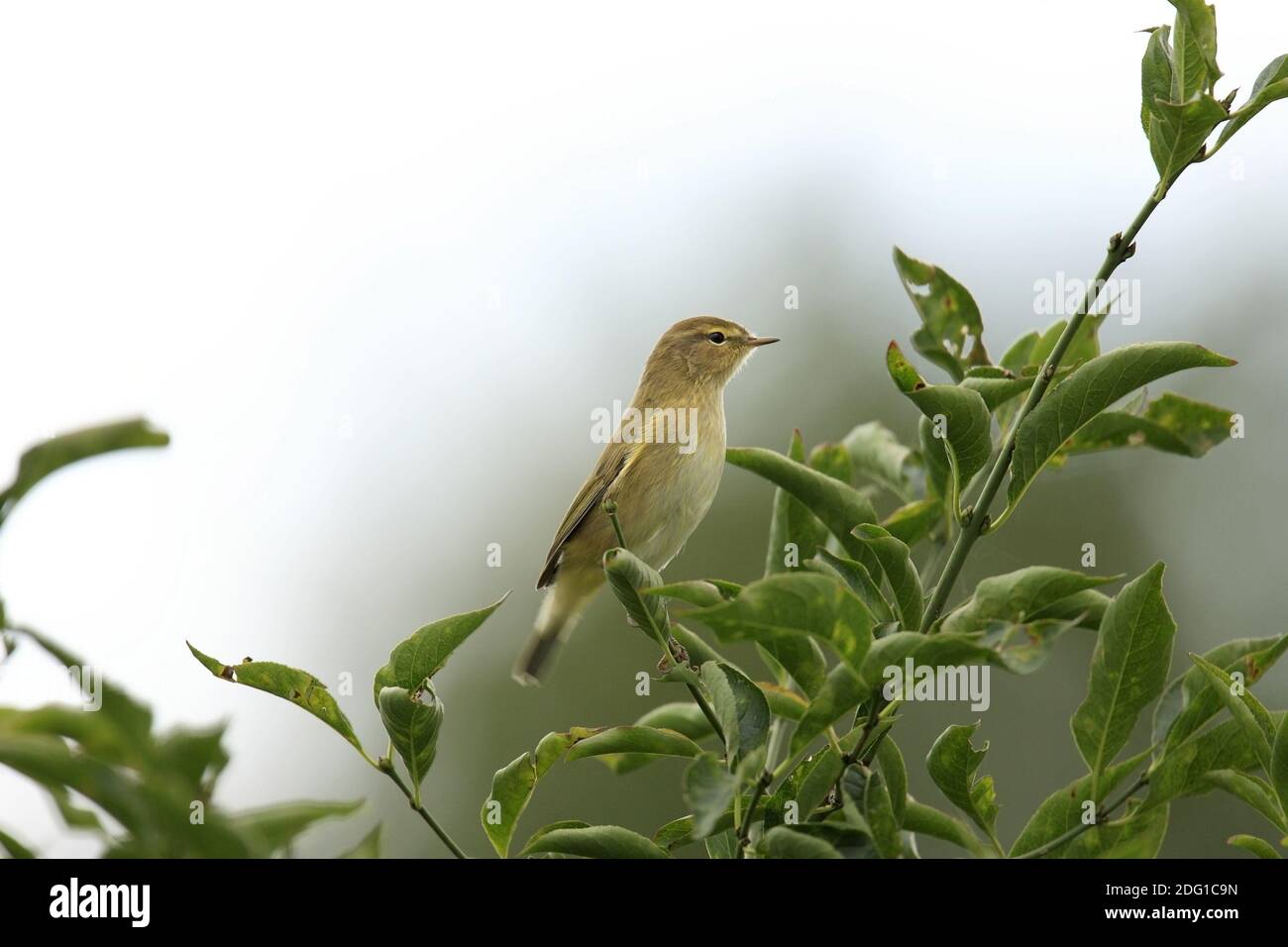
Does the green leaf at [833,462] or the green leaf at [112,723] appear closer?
the green leaf at [112,723]

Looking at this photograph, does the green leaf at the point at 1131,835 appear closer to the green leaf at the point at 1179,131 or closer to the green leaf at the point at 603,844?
the green leaf at the point at 603,844

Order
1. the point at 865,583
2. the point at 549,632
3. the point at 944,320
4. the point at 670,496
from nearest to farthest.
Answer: the point at 865,583
the point at 944,320
the point at 670,496
the point at 549,632

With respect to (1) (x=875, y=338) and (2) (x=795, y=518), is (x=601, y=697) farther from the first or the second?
(2) (x=795, y=518)

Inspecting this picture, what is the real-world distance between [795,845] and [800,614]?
0.25 m

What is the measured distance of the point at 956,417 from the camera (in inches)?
64.3

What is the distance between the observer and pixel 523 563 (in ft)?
43.3

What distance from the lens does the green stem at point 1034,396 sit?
1.54 metres

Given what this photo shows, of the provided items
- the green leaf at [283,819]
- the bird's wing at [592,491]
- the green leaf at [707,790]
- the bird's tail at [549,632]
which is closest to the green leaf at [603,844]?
the green leaf at [707,790]

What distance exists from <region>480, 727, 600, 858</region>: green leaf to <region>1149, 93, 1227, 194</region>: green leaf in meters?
1.14

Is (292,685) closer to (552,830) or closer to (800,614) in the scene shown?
(552,830)

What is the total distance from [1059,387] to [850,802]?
0.66 metres

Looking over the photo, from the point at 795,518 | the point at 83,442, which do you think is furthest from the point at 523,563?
the point at 83,442

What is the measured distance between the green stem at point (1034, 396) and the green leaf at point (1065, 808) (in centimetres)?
30

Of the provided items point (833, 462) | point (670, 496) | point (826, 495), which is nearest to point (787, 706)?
point (826, 495)
